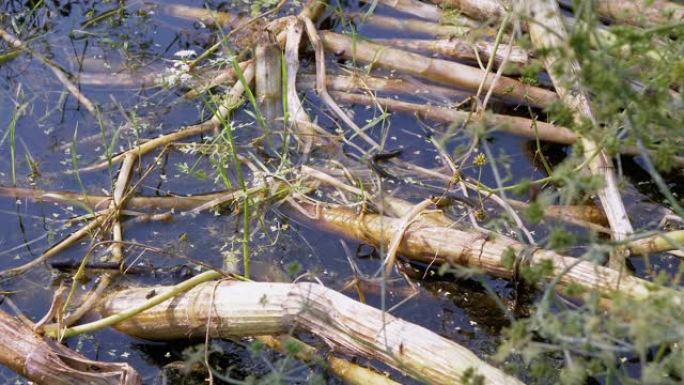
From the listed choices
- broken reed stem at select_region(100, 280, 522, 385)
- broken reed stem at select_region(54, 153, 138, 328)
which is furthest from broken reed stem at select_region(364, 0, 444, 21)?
broken reed stem at select_region(100, 280, 522, 385)

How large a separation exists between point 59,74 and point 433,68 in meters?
1.75

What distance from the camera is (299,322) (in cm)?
325

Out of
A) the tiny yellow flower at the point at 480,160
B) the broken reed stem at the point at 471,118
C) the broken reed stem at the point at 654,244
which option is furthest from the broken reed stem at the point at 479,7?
the broken reed stem at the point at 654,244

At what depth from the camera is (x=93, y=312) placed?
3.54 meters

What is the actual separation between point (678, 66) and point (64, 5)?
11.9 ft

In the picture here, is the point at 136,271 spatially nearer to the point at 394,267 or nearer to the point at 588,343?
the point at 394,267

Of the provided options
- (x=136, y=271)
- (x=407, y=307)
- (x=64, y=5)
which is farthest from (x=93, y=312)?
(x=64, y=5)

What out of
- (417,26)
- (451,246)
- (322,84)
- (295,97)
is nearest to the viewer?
(451,246)

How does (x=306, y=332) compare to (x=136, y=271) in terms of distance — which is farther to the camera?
(x=136, y=271)

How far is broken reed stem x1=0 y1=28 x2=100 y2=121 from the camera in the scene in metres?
4.57

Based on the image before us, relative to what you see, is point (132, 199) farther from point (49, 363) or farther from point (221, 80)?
point (49, 363)

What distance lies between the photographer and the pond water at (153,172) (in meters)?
3.66

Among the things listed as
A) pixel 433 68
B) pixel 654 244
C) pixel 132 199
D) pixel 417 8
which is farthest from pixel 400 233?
pixel 417 8

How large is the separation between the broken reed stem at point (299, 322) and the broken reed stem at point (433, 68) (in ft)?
5.38
